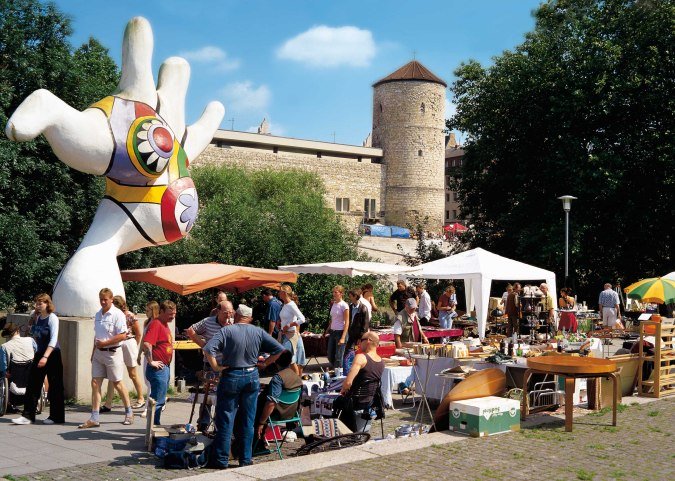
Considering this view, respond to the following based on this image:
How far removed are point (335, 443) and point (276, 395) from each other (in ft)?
2.77

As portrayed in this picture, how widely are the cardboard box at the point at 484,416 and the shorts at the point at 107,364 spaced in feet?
13.1

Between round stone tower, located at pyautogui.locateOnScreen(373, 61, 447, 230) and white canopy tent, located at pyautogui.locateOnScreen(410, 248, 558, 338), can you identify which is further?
round stone tower, located at pyautogui.locateOnScreen(373, 61, 447, 230)

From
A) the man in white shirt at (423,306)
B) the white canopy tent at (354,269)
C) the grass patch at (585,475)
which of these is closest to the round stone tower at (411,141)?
the man in white shirt at (423,306)

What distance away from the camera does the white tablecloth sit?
428 inches

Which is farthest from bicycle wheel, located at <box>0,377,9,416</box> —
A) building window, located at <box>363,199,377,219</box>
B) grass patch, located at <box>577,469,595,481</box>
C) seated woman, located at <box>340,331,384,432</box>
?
building window, located at <box>363,199,377,219</box>

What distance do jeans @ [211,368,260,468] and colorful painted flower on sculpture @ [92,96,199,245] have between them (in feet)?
19.0

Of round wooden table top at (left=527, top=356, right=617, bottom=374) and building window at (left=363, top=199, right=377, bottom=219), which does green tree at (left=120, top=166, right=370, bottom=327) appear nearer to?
round wooden table top at (left=527, top=356, right=617, bottom=374)

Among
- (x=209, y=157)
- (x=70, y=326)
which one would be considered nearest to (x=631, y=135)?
(x=70, y=326)

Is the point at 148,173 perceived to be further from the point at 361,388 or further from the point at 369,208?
the point at 369,208

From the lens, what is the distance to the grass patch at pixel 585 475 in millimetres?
7059

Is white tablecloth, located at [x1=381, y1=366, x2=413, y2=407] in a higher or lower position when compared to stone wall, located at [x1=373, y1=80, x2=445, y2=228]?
lower

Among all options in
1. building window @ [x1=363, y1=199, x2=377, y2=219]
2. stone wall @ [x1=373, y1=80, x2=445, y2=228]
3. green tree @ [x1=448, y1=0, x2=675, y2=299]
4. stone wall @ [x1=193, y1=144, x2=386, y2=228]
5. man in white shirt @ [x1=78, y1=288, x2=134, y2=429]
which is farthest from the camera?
stone wall @ [x1=373, y1=80, x2=445, y2=228]

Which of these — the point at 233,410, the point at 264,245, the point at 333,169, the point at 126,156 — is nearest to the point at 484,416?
the point at 233,410

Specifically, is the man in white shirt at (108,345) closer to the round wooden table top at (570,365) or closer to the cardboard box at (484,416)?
the cardboard box at (484,416)
